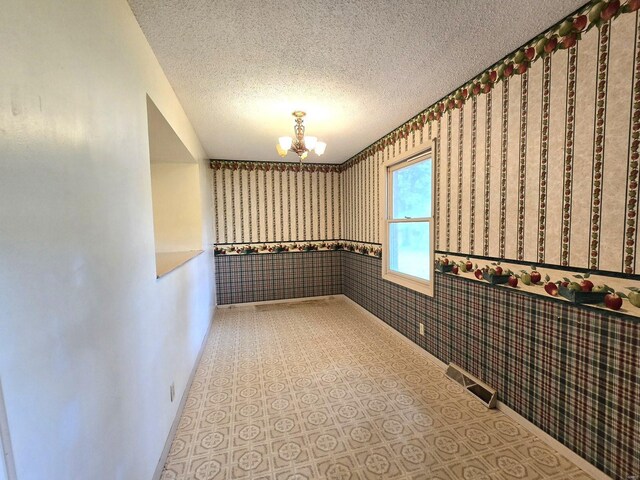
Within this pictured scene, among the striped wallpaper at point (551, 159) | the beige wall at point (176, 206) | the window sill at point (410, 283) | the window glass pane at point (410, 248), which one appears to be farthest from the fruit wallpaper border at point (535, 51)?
the beige wall at point (176, 206)

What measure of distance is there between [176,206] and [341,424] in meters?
2.82

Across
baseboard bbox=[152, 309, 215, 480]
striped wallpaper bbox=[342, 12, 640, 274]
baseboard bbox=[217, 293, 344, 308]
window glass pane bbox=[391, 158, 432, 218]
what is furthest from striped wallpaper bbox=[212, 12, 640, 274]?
baseboard bbox=[217, 293, 344, 308]

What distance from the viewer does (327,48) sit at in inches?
67.0

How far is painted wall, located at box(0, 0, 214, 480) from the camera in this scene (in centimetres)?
62

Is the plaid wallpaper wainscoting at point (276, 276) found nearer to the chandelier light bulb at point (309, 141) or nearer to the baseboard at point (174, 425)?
the baseboard at point (174, 425)

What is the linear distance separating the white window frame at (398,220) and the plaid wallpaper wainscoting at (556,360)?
0.28 m

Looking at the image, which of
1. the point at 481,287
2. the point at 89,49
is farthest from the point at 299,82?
the point at 481,287

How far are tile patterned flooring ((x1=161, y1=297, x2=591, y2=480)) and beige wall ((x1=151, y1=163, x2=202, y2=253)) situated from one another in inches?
51.9

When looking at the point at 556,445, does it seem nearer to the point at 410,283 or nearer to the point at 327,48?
the point at 410,283

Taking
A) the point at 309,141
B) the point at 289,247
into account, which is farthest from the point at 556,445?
the point at 289,247

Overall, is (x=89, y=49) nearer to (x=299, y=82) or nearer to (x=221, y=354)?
(x=299, y=82)

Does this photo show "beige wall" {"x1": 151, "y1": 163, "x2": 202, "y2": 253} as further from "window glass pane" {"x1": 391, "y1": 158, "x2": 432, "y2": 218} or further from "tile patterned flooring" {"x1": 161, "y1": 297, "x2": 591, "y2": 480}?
"window glass pane" {"x1": 391, "y1": 158, "x2": 432, "y2": 218}

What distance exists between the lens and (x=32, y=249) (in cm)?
66

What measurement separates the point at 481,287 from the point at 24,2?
2.61 m
